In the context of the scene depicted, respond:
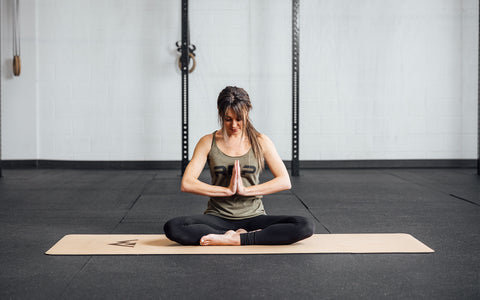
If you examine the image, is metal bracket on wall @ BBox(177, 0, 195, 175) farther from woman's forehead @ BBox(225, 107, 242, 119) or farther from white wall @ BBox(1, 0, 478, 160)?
woman's forehead @ BBox(225, 107, 242, 119)

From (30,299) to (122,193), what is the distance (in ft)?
9.42

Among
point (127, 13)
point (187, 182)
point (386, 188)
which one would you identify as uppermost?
point (127, 13)

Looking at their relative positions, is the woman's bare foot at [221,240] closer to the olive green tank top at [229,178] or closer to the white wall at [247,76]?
the olive green tank top at [229,178]

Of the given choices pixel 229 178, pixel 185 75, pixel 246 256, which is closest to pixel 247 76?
pixel 185 75

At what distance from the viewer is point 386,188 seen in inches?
190

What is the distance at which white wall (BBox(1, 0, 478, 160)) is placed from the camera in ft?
21.7

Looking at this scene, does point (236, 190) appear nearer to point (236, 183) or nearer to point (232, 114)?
point (236, 183)

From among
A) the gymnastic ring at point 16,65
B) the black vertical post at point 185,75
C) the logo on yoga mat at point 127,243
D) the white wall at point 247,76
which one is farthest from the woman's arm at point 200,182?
the gymnastic ring at point 16,65

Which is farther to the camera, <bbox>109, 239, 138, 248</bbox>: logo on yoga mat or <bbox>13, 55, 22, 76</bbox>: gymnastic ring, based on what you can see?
<bbox>13, 55, 22, 76</bbox>: gymnastic ring

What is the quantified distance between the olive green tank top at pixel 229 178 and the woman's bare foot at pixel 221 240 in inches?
4.8

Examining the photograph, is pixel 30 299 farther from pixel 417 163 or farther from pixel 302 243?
pixel 417 163

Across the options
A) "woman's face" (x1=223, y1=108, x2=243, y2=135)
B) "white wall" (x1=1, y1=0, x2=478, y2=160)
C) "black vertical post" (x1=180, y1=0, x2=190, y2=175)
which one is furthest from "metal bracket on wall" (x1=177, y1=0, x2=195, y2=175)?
"woman's face" (x1=223, y1=108, x2=243, y2=135)

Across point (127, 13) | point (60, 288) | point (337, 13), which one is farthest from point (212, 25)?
point (60, 288)

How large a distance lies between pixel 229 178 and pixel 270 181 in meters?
0.22
